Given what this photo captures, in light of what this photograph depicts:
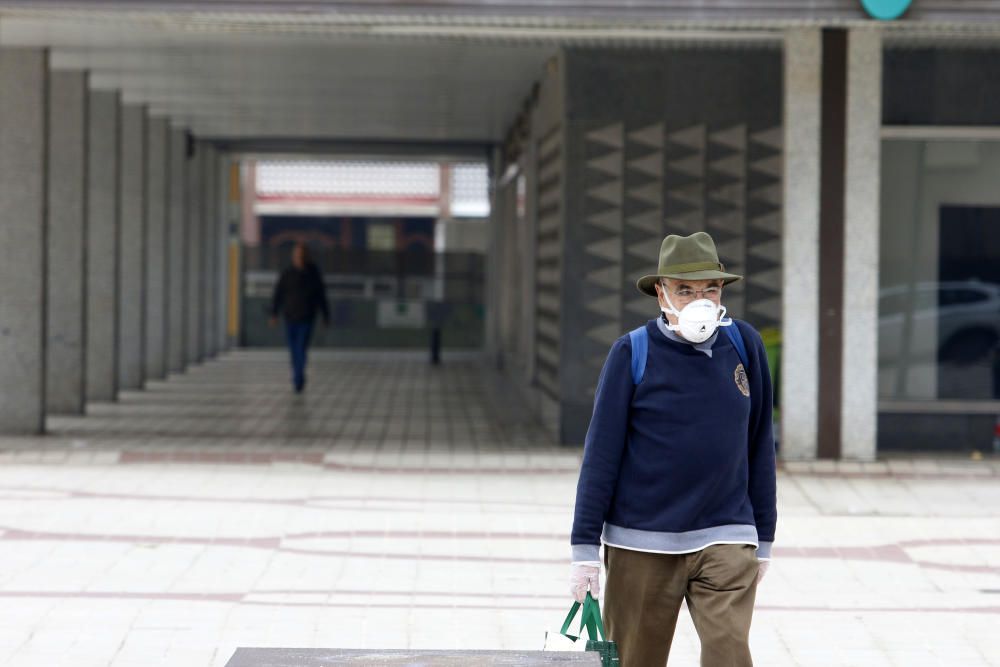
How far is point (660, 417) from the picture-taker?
4.43 m

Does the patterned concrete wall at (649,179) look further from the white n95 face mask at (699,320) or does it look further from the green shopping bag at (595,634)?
the green shopping bag at (595,634)

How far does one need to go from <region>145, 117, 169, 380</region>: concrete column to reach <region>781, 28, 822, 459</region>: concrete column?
431 inches

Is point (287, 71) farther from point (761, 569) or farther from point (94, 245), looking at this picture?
point (761, 569)

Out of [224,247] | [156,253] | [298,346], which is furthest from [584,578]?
[224,247]

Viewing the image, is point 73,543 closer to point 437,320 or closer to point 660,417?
point 660,417

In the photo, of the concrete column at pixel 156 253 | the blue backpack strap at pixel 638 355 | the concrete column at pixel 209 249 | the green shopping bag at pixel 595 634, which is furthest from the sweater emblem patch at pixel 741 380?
the concrete column at pixel 209 249

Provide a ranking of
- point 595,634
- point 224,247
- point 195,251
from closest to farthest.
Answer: point 595,634 → point 195,251 → point 224,247

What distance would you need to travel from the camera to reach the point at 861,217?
453 inches

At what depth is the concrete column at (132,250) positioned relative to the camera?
19016 mm

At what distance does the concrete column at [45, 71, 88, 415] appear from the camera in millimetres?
15219

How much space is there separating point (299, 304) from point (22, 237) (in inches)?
228

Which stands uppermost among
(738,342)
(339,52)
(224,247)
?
(339,52)

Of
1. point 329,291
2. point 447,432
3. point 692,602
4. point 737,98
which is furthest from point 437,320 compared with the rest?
point 692,602

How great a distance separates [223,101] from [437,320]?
30.2 feet
